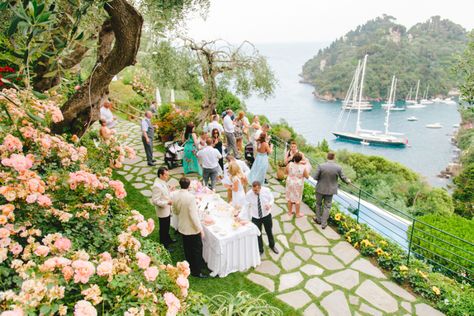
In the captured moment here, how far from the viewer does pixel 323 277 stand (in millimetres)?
5871

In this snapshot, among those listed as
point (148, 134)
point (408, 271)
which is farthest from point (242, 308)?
point (148, 134)

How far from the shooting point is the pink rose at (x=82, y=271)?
2.33 m

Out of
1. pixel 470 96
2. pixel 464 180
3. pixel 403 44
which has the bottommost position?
pixel 464 180

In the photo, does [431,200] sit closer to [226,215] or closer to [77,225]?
[226,215]

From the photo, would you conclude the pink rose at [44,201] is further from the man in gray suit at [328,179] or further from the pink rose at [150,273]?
the man in gray suit at [328,179]

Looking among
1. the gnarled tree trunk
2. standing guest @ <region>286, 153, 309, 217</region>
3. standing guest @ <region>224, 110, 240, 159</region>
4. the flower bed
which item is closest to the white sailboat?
standing guest @ <region>224, 110, 240, 159</region>

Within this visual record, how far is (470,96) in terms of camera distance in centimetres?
895

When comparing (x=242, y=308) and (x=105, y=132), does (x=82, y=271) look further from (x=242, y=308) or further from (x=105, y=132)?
(x=105, y=132)

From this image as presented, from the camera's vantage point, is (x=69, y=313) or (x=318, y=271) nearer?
(x=69, y=313)

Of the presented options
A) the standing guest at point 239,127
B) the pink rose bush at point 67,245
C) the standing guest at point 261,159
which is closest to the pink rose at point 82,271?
the pink rose bush at point 67,245

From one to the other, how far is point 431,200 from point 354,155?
14440mm

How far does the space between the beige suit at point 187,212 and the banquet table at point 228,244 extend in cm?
44

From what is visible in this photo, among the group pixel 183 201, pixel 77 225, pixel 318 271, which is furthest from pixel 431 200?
pixel 77 225

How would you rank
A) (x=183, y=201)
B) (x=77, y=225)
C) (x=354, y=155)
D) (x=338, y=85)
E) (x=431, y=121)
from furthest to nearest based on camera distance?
(x=338, y=85)
(x=431, y=121)
(x=354, y=155)
(x=183, y=201)
(x=77, y=225)
